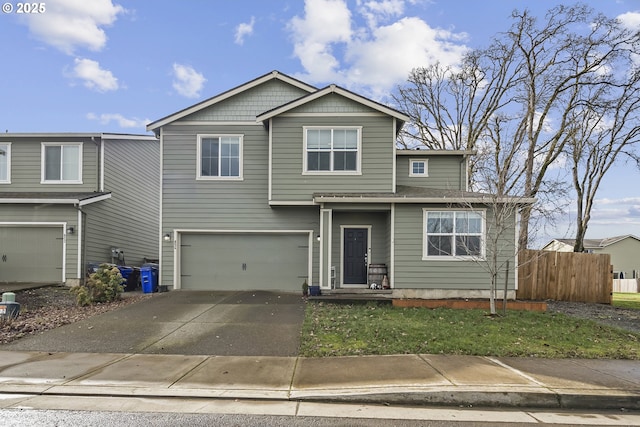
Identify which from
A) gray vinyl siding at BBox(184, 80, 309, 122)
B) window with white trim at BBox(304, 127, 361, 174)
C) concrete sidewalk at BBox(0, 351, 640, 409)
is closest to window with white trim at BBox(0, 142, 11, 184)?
gray vinyl siding at BBox(184, 80, 309, 122)

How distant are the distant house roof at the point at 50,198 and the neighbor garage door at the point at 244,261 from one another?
3510mm

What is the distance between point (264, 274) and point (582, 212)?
20749mm

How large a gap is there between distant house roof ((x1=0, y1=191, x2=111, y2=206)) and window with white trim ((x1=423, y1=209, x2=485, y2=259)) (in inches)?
450

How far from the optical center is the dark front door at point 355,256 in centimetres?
1434

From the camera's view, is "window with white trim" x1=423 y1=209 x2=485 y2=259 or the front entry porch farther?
the front entry porch

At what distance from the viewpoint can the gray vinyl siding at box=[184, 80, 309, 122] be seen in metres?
15.0

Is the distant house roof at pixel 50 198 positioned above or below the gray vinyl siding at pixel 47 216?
above

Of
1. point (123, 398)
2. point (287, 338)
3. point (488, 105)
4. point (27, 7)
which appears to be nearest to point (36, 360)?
point (123, 398)

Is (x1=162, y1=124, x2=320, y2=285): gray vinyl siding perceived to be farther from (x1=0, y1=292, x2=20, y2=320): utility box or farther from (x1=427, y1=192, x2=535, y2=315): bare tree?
(x1=0, y1=292, x2=20, y2=320): utility box

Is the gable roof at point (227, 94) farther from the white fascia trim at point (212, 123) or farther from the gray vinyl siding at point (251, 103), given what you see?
the white fascia trim at point (212, 123)

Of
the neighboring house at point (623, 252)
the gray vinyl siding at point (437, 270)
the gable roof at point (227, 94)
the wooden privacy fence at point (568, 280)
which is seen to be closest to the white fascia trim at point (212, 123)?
the gable roof at point (227, 94)

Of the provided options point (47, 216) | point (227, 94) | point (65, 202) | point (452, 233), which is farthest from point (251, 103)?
point (452, 233)

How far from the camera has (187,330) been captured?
29.8 feet

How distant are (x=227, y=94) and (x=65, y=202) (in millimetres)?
6603
